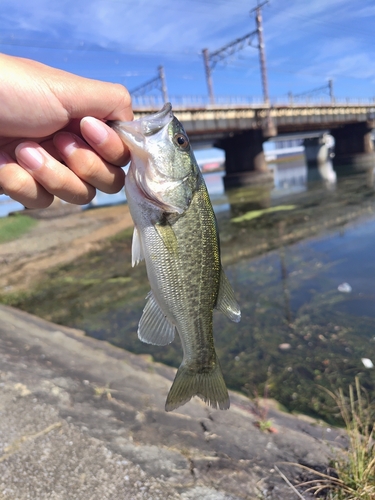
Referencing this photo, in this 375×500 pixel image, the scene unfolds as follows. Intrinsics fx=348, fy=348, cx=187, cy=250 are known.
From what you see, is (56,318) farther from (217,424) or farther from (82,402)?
(217,424)

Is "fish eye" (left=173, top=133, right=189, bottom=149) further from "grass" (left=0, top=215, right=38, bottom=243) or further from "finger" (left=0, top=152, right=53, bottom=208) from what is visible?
"grass" (left=0, top=215, right=38, bottom=243)

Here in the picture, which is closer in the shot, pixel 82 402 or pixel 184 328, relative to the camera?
pixel 184 328

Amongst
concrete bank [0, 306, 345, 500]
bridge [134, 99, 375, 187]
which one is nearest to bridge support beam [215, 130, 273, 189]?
bridge [134, 99, 375, 187]

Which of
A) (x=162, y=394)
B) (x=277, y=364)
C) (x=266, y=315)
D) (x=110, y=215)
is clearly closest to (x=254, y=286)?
(x=266, y=315)

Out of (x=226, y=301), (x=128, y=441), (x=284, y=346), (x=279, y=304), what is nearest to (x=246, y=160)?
(x=279, y=304)

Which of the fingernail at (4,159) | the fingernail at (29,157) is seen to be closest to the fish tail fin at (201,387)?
the fingernail at (29,157)

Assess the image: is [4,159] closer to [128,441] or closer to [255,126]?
[128,441]
